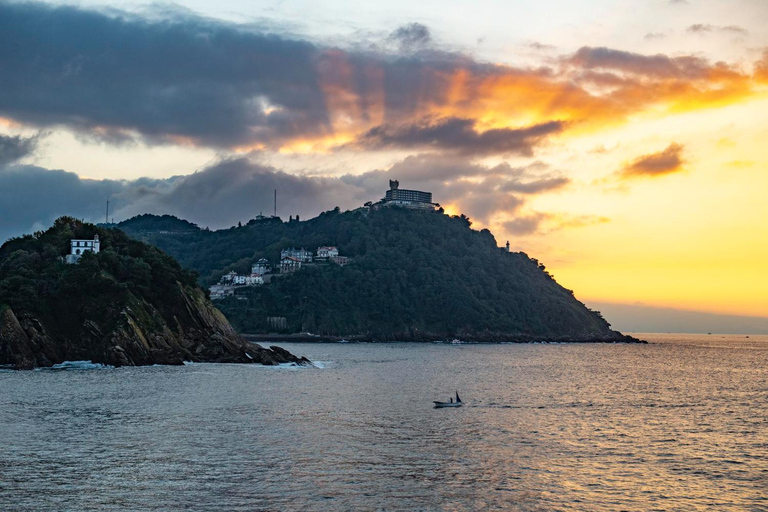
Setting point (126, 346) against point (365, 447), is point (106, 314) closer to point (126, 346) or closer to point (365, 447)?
point (126, 346)

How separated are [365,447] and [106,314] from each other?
231 ft

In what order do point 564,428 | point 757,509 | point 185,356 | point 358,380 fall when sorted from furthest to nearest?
point 185,356
point 358,380
point 564,428
point 757,509

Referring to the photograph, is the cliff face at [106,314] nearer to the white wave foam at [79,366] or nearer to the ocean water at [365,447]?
the white wave foam at [79,366]

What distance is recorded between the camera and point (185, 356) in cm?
11256

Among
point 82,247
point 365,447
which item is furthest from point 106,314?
point 365,447

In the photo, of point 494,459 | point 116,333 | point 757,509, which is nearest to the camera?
point 757,509

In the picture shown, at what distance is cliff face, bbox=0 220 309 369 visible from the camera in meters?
97.3

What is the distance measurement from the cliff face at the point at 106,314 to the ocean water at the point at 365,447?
47.5 feet

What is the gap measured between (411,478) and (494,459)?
7.78m

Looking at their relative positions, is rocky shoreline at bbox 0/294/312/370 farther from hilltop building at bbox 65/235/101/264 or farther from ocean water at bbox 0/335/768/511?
hilltop building at bbox 65/235/101/264

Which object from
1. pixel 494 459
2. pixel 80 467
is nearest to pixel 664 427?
→ pixel 494 459

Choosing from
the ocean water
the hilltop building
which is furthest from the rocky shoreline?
the hilltop building

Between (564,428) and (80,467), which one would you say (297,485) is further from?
(564,428)

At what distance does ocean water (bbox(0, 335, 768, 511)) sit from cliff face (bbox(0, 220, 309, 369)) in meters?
14.5
